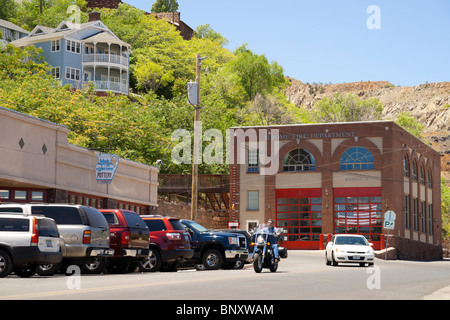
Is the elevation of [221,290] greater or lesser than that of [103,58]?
lesser

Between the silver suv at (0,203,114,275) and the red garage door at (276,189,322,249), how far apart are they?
37.6 meters

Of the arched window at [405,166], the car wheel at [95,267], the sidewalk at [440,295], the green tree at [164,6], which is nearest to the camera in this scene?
the sidewalk at [440,295]

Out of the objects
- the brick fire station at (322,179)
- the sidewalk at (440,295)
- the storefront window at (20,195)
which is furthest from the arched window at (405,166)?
the sidewalk at (440,295)

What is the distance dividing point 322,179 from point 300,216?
11.0 feet

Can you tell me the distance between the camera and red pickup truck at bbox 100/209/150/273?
22.5 metres

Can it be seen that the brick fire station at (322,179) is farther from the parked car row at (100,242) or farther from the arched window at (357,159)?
the parked car row at (100,242)

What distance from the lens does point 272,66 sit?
94750 mm

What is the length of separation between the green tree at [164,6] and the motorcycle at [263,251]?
124 m

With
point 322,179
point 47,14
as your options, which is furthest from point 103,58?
point 322,179

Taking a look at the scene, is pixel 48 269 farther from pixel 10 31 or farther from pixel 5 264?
pixel 10 31

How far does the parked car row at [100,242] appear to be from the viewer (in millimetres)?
19109

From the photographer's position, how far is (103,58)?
8544cm
